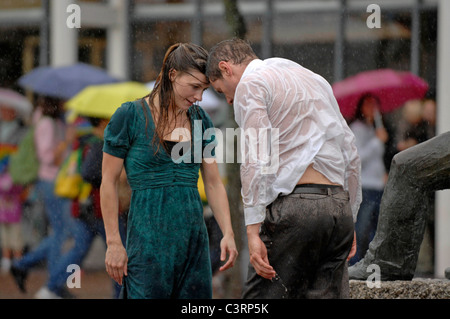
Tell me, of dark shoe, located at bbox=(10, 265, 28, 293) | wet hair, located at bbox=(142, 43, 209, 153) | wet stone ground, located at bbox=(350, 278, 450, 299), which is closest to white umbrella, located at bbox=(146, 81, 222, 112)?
dark shoe, located at bbox=(10, 265, 28, 293)

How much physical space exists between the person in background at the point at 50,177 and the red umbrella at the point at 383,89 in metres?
2.87

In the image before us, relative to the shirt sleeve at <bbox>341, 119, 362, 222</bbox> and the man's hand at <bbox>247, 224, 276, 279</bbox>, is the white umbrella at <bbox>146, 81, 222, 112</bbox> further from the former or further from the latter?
the man's hand at <bbox>247, 224, 276, 279</bbox>

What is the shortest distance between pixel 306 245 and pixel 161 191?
0.72 m

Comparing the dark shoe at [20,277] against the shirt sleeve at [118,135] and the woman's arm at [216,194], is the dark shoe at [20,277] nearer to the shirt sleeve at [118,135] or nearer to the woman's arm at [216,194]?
the woman's arm at [216,194]

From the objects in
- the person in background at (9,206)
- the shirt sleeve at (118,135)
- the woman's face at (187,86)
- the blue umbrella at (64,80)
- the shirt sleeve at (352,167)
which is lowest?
the person in background at (9,206)

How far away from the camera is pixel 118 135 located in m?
4.05

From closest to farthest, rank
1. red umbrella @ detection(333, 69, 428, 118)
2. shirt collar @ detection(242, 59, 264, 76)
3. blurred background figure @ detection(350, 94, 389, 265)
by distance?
shirt collar @ detection(242, 59, 264, 76), blurred background figure @ detection(350, 94, 389, 265), red umbrella @ detection(333, 69, 428, 118)

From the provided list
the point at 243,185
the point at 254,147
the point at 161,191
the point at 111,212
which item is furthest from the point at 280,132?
the point at 111,212

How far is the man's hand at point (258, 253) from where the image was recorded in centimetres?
386

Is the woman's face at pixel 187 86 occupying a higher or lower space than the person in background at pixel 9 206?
higher

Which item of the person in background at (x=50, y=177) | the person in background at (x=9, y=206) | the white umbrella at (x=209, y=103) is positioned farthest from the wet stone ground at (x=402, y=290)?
the person in background at (x=9, y=206)

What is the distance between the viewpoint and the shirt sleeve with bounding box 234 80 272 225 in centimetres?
384
